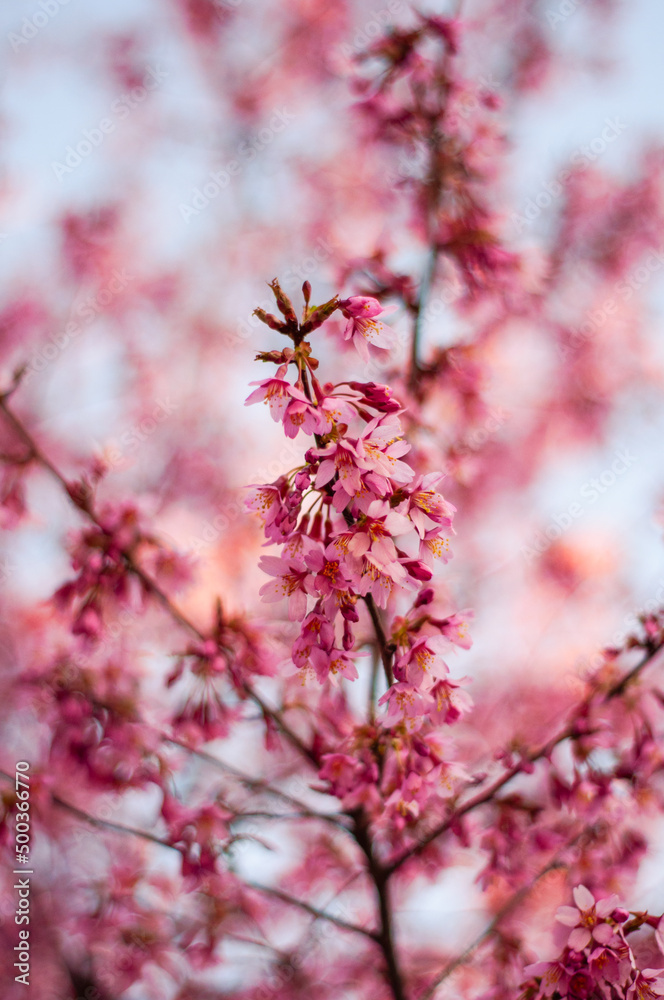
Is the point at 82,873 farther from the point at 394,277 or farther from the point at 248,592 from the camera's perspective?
the point at 394,277

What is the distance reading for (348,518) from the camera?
1318mm

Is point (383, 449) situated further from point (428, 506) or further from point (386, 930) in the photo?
point (386, 930)

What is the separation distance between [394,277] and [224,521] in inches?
135

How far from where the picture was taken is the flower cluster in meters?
1.40

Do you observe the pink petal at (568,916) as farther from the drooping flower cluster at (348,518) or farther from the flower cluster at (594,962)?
the drooping flower cluster at (348,518)

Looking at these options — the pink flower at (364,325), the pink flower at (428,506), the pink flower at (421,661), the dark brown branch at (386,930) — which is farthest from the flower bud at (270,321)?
the dark brown branch at (386,930)

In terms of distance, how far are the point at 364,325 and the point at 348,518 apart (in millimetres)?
428

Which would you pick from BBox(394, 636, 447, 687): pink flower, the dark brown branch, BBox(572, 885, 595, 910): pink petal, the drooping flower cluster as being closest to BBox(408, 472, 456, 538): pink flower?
the drooping flower cluster

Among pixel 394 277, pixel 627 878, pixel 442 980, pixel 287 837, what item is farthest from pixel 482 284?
pixel 287 837

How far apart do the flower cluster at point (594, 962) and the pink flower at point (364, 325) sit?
4.42 feet

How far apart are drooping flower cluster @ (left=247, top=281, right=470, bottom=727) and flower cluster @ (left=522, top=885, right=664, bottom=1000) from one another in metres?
0.61

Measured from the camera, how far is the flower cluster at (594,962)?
140 centimetres

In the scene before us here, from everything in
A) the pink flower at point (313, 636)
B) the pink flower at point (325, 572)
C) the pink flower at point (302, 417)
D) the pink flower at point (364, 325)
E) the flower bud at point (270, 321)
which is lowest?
the pink flower at point (313, 636)

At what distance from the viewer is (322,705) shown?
2338mm
